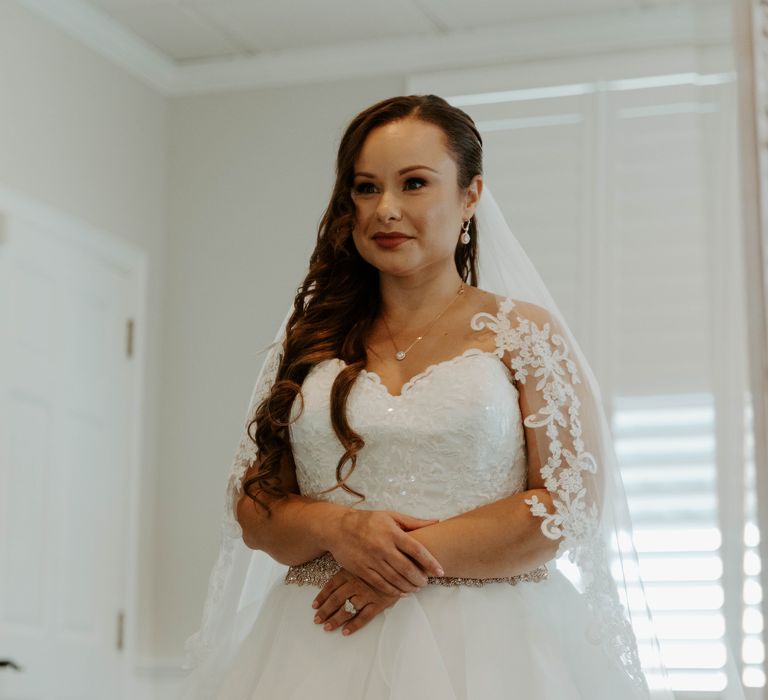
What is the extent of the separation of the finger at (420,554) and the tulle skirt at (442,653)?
94 millimetres

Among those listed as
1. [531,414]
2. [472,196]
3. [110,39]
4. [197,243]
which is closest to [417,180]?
[472,196]

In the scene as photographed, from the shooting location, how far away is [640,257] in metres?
4.48

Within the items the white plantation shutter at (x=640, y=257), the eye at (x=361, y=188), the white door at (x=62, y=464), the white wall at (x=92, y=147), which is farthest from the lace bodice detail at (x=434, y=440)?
the white wall at (x=92, y=147)

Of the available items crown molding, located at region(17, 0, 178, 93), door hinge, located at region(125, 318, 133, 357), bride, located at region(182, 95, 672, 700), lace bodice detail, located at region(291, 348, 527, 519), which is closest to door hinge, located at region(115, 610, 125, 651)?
door hinge, located at region(125, 318, 133, 357)

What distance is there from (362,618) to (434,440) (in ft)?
1.04

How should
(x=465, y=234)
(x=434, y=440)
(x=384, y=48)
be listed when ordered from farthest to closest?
(x=384, y=48) < (x=465, y=234) < (x=434, y=440)

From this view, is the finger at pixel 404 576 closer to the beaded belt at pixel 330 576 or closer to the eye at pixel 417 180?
the beaded belt at pixel 330 576

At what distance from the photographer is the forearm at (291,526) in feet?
7.16

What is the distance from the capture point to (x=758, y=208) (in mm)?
1080

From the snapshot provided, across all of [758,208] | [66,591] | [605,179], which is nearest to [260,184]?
[605,179]

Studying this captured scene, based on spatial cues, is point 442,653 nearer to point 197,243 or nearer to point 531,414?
point 531,414

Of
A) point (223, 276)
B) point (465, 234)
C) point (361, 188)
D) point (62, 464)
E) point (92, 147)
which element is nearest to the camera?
point (361, 188)

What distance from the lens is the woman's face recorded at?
2.26m

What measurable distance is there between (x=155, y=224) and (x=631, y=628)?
3.29m
